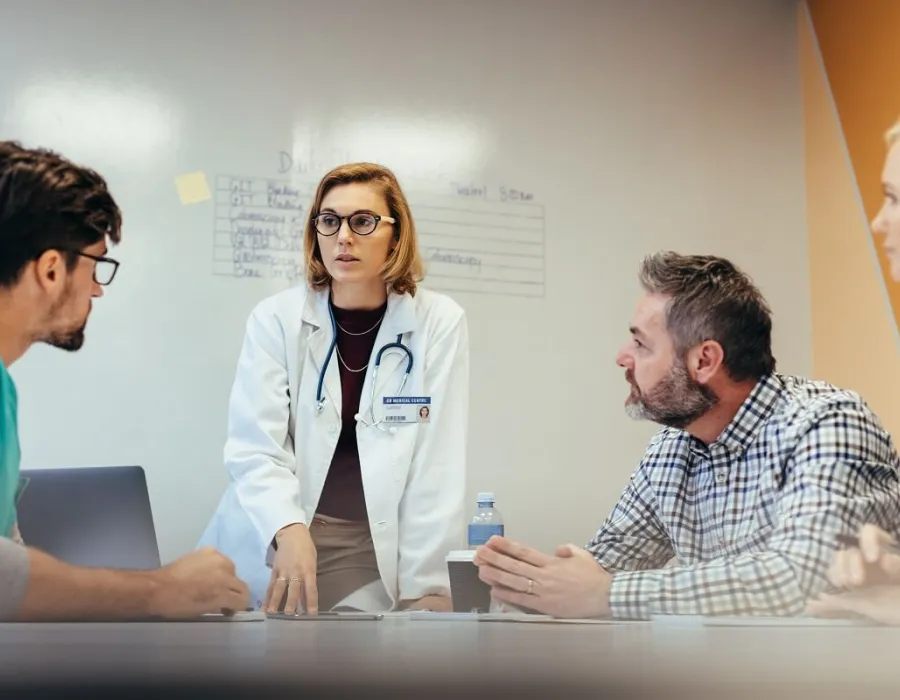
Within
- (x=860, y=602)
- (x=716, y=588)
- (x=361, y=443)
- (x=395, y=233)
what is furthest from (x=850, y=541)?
(x=395, y=233)

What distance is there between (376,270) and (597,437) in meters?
0.97

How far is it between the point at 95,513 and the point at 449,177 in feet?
3.74

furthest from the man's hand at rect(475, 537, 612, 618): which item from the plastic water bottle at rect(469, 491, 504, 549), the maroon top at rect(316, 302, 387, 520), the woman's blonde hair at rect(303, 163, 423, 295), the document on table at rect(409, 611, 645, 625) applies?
the plastic water bottle at rect(469, 491, 504, 549)

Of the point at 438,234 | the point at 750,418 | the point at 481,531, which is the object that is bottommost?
the point at 481,531

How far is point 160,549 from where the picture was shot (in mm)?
1909

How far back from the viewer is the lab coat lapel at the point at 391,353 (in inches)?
57.6

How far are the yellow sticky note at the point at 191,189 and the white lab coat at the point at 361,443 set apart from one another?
595mm

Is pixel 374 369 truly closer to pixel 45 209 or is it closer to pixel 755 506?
pixel 755 506

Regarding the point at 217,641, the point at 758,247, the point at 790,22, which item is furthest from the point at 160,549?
the point at 790,22

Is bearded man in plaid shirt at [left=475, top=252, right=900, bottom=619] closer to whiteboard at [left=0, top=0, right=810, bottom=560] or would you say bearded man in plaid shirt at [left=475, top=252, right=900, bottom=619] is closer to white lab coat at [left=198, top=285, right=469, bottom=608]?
white lab coat at [left=198, top=285, right=469, bottom=608]

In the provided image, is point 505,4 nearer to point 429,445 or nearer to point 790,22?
point 790,22

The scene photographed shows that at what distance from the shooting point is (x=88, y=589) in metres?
0.55

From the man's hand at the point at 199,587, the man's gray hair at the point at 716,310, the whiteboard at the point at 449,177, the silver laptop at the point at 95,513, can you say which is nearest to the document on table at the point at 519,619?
the man's hand at the point at 199,587

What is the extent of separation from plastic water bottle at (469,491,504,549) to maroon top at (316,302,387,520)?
381 mm
